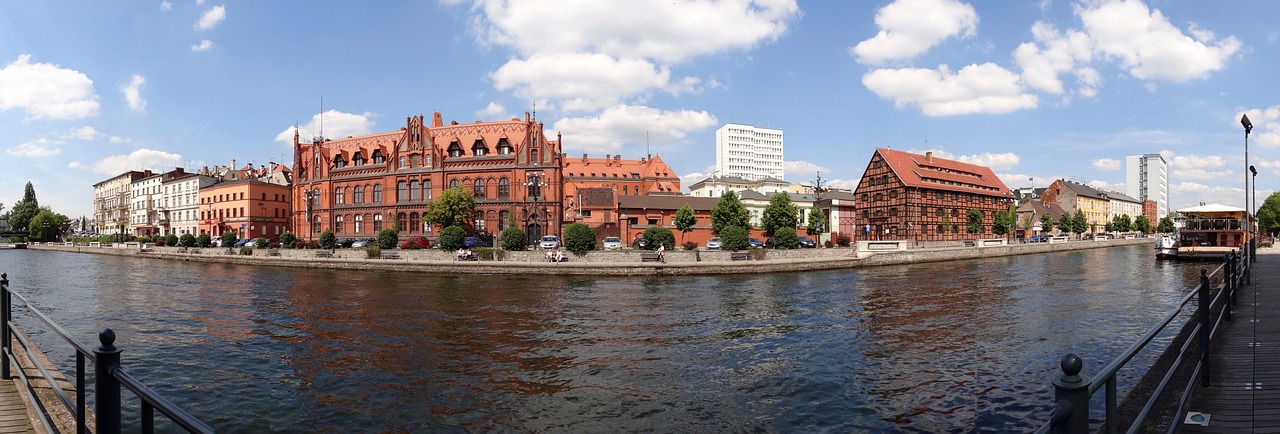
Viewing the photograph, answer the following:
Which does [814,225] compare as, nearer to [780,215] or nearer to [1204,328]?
[780,215]

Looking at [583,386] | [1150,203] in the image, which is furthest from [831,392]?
[1150,203]

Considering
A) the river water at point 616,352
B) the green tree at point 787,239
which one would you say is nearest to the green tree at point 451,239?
the river water at point 616,352

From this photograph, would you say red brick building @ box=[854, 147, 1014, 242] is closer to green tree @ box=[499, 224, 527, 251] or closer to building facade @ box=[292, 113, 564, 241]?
building facade @ box=[292, 113, 564, 241]

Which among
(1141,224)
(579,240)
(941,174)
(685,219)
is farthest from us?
(1141,224)

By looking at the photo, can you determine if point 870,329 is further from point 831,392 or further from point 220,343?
point 220,343

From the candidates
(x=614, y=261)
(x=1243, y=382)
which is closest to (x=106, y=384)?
(x=1243, y=382)

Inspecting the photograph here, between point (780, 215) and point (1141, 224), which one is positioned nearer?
point (780, 215)

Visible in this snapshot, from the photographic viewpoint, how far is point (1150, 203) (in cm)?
16538

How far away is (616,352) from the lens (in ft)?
48.1

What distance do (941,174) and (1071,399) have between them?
8754cm

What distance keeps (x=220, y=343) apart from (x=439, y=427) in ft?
34.0

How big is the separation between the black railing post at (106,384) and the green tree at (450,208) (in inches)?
2313

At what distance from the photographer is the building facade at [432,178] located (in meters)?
64.2

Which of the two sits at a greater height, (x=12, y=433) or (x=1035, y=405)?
(x=12, y=433)
